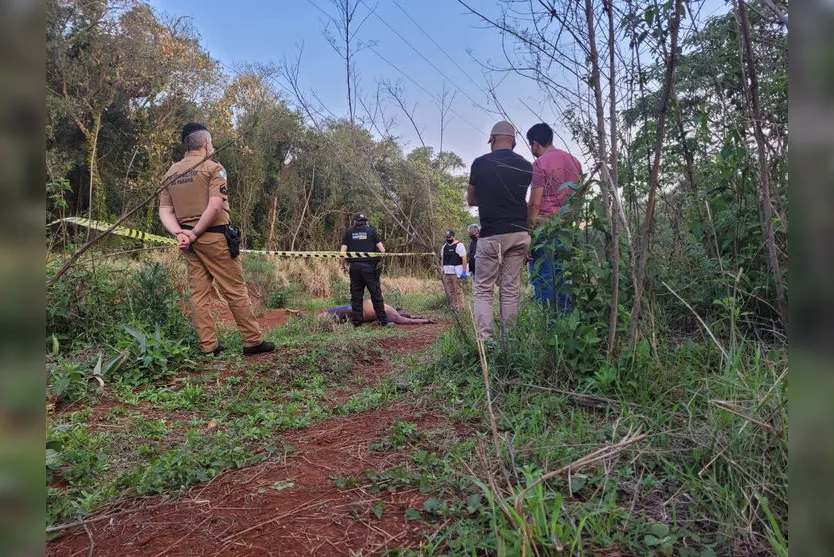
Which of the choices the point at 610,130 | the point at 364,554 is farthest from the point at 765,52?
the point at 364,554

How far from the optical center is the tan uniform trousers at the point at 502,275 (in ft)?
11.9

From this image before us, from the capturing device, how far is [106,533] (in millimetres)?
A: 1571

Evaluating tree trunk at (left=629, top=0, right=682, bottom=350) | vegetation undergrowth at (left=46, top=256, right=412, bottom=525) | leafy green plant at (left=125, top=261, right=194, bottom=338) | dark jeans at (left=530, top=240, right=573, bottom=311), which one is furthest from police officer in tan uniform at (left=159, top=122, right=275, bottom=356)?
tree trunk at (left=629, top=0, right=682, bottom=350)

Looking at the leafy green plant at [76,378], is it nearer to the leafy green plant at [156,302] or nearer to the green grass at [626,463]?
the leafy green plant at [156,302]

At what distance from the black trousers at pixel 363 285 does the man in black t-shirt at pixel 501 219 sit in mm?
3337

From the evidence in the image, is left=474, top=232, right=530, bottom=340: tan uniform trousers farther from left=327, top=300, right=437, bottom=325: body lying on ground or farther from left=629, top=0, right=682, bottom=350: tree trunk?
left=327, top=300, right=437, bottom=325: body lying on ground

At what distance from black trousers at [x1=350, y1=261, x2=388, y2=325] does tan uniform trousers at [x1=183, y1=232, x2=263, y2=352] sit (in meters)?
2.82

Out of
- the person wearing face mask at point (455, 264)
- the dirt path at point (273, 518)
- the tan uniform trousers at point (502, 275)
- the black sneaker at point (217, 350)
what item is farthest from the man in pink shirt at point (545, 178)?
the person wearing face mask at point (455, 264)

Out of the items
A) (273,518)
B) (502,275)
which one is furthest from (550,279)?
(273,518)

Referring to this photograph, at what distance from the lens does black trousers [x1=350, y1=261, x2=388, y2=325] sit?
6803mm

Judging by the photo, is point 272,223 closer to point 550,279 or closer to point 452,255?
point 452,255

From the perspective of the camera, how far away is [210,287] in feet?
13.3

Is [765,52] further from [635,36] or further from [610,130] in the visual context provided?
[610,130]
